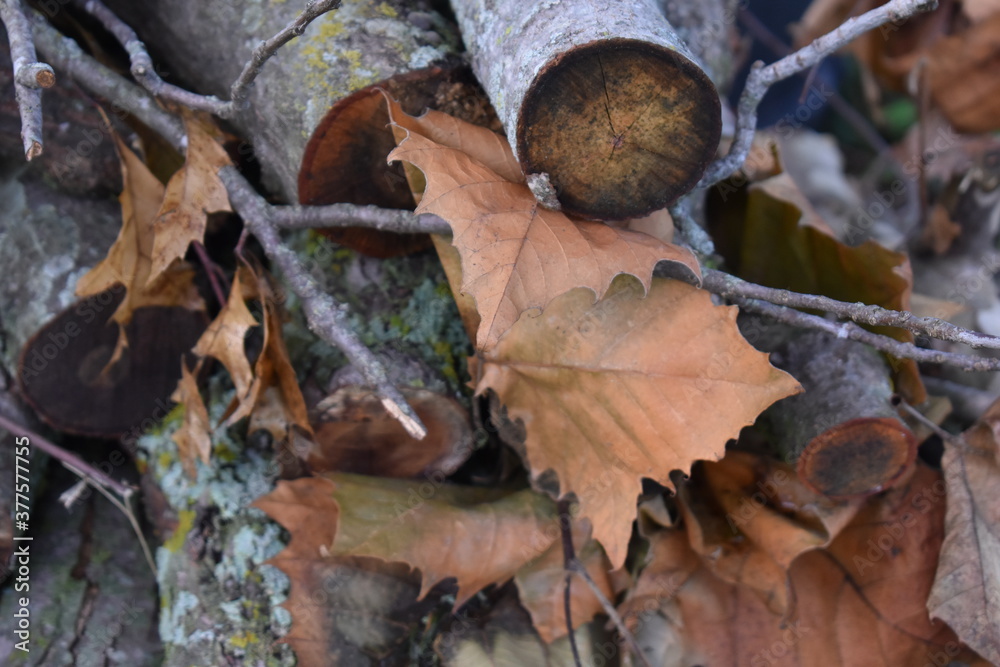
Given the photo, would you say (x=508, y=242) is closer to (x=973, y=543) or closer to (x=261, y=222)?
(x=261, y=222)

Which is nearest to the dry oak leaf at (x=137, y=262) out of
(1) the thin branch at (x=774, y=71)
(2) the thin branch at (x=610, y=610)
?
(2) the thin branch at (x=610, y=610)

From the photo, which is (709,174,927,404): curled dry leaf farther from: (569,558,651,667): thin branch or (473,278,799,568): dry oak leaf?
(569,558,651,667): thin branch

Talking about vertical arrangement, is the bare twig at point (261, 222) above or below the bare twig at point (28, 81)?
below

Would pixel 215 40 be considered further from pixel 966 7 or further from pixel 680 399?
pixel 966 7

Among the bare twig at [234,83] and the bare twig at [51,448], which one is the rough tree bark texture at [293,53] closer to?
the bare twig at [234,83]

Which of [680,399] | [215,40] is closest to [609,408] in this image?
[680,399]

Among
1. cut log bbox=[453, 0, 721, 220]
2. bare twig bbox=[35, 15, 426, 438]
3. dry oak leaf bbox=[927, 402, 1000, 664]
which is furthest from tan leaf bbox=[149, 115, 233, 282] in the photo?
dry oak leaf bbox=[927, 402, 1000, 664]
